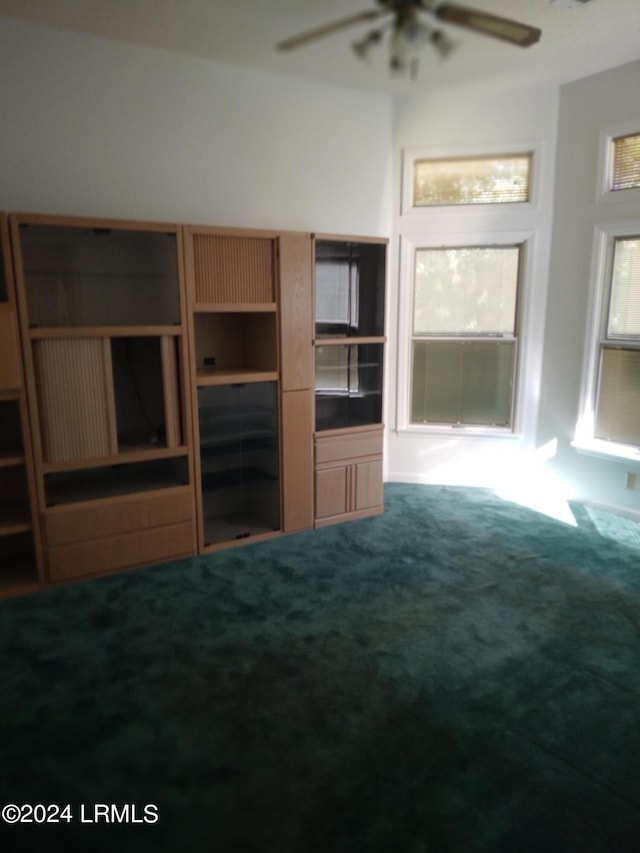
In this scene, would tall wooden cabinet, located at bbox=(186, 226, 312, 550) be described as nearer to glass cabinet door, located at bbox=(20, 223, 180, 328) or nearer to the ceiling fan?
glass cabinet door, located at bbox=(20, 223, 180, 328)

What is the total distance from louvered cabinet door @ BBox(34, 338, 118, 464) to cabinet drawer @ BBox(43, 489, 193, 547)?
0.30 meters

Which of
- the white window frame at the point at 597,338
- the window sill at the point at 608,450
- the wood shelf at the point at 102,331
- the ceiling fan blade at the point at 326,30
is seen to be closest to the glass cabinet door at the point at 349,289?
the wood shelf at the point at 102,331

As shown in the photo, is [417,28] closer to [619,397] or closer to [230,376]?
[230,376]

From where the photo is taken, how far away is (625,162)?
4.11 m

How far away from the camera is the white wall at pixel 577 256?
409 centimetres

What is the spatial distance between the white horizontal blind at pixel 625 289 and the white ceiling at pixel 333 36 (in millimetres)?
1221

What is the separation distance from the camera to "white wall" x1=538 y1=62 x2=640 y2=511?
409 centimetres

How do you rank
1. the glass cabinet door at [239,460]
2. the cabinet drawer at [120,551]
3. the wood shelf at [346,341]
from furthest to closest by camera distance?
the wood shelf at [346,341], the glass cabinet door at [239,460], the cabinet drawer at [120,551]

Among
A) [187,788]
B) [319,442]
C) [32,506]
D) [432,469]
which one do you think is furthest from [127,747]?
[432,469]

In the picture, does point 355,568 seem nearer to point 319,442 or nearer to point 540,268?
point 319,442

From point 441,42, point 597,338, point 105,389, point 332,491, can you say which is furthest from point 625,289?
point 105,389

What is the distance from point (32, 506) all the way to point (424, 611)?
219cm

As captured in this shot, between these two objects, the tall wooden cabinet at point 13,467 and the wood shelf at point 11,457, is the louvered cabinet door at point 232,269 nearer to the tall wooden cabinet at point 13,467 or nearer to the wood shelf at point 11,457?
the tall wooden cabinet at point 13,467

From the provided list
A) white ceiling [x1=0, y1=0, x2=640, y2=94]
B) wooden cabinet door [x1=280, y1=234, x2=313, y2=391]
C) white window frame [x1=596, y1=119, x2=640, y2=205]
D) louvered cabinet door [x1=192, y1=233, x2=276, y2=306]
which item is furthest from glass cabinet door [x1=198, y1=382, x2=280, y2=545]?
white window frame [x1=596, y1=119, x2=640, y2=205]
